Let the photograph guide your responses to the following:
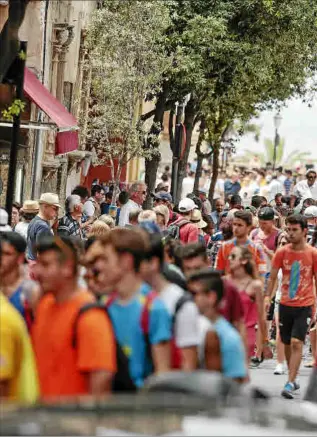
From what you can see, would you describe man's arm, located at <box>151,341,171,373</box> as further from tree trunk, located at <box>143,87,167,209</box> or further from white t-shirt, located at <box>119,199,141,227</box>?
tree trunk, located at <box>143,87,167,209</box>

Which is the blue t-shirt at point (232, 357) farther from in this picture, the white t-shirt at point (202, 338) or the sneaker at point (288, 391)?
the sneaker at point (288, 391)

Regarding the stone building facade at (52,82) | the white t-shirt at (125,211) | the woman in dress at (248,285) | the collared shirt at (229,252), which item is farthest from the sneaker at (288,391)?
the white t-shirt at (125,211)

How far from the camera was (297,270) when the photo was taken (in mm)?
15297

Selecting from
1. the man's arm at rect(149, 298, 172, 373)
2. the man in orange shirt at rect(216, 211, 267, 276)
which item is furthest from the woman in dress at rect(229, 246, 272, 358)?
the man's arm at rect(149, 298, 172, 373)

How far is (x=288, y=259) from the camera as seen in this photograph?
1529cm

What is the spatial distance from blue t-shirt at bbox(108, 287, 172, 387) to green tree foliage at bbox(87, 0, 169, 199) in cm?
1898

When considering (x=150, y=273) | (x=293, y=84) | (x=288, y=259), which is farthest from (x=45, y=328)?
(x=293, y=84)

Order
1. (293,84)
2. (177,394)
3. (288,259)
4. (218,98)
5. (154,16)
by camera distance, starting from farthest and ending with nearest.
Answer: (293,84), (218,98), (154,16), (288,259), (177,394)

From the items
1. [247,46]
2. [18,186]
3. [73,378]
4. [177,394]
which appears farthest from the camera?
[247,46]

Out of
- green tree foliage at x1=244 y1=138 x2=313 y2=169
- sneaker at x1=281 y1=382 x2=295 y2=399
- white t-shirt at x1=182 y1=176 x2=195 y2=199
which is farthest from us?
green tree foliage at x1=244 y1=138 x2=313 y2=169

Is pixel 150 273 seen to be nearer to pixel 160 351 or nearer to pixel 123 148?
pixel 160 351

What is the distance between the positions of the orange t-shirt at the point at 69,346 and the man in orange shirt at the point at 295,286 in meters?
7.21

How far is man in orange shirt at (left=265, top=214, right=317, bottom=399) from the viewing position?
15.2m

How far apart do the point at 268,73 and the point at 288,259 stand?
17.1 metres
